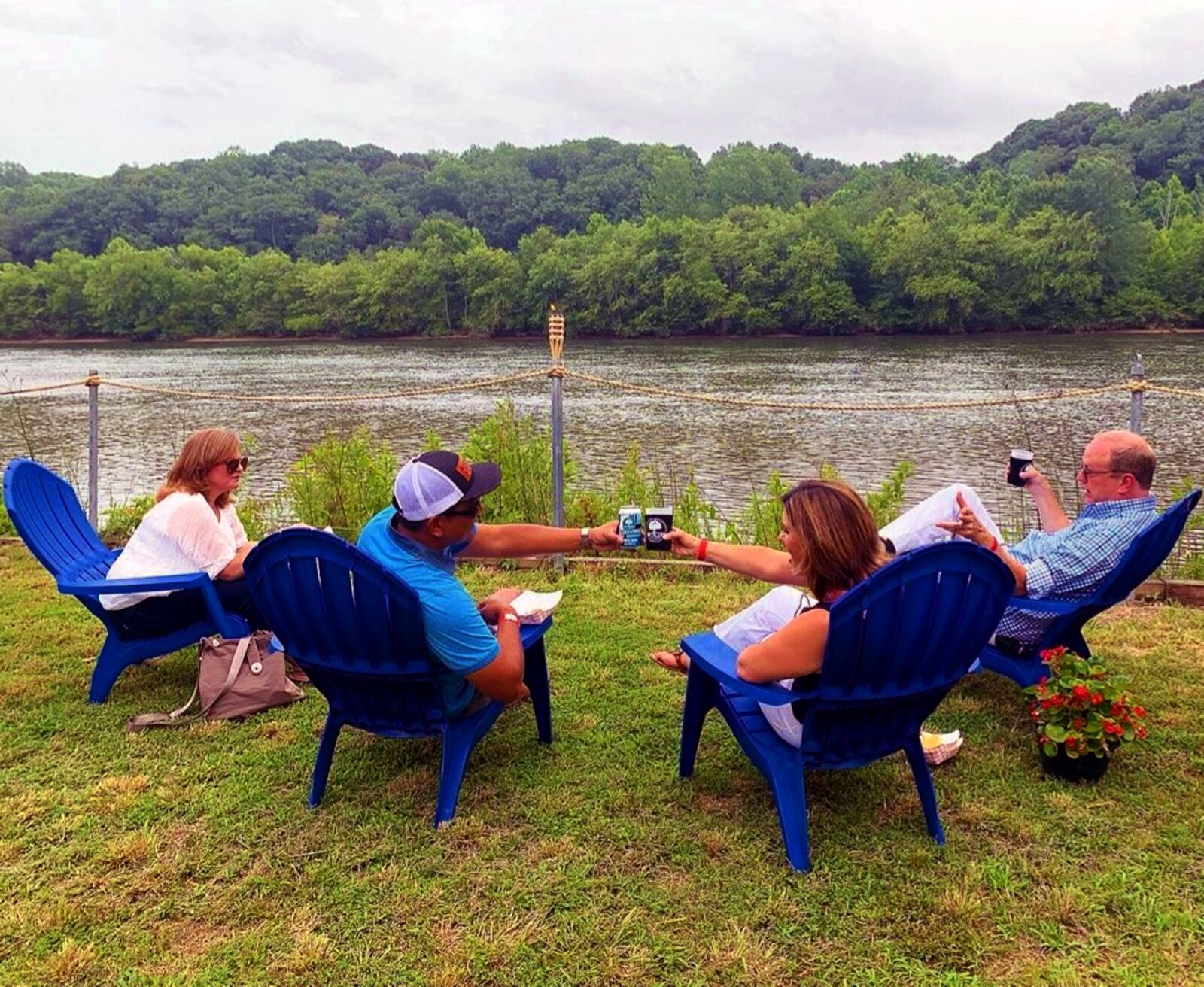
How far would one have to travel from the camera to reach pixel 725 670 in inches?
116

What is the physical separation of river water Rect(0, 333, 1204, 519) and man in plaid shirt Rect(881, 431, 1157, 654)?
14.7 feet

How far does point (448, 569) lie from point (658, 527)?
76 cm

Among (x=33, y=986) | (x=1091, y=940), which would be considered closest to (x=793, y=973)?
(x=1091, y=940)

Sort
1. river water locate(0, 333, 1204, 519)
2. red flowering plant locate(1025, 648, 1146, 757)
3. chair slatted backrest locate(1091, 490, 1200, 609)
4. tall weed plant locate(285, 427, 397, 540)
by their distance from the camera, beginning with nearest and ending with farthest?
red flowering plant locate(1025, 648, 1146, 757) → chair slatted backrest locate(1091, 490, 1200, 609) → tall weed plant locate(285, 427, 397, 540) → river water locate(0, 333, 1204, 519)

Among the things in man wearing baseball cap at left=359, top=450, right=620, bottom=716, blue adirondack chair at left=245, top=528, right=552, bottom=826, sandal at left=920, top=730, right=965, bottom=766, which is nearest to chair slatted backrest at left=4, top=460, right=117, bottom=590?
blue adirondack chair at left=245, top=528, right=552, bottom=826

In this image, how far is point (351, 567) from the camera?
288 cm

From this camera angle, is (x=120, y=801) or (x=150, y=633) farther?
(x=150, y=633)

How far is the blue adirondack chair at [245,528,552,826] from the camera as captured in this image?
289 centimetres

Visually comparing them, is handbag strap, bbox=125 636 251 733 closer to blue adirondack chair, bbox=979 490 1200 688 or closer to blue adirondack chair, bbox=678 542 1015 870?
blue adirondack chair, bbox=678 542 1015 870

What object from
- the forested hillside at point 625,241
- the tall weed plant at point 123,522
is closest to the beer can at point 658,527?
the tall weed plant at point 123,522

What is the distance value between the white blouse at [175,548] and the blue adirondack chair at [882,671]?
2.27m

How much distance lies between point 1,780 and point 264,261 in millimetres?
79397

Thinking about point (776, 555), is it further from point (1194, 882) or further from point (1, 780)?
point (1, 780)

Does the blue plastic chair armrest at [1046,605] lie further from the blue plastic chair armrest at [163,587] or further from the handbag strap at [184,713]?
the blue plastic chair armrest at [163,587]
